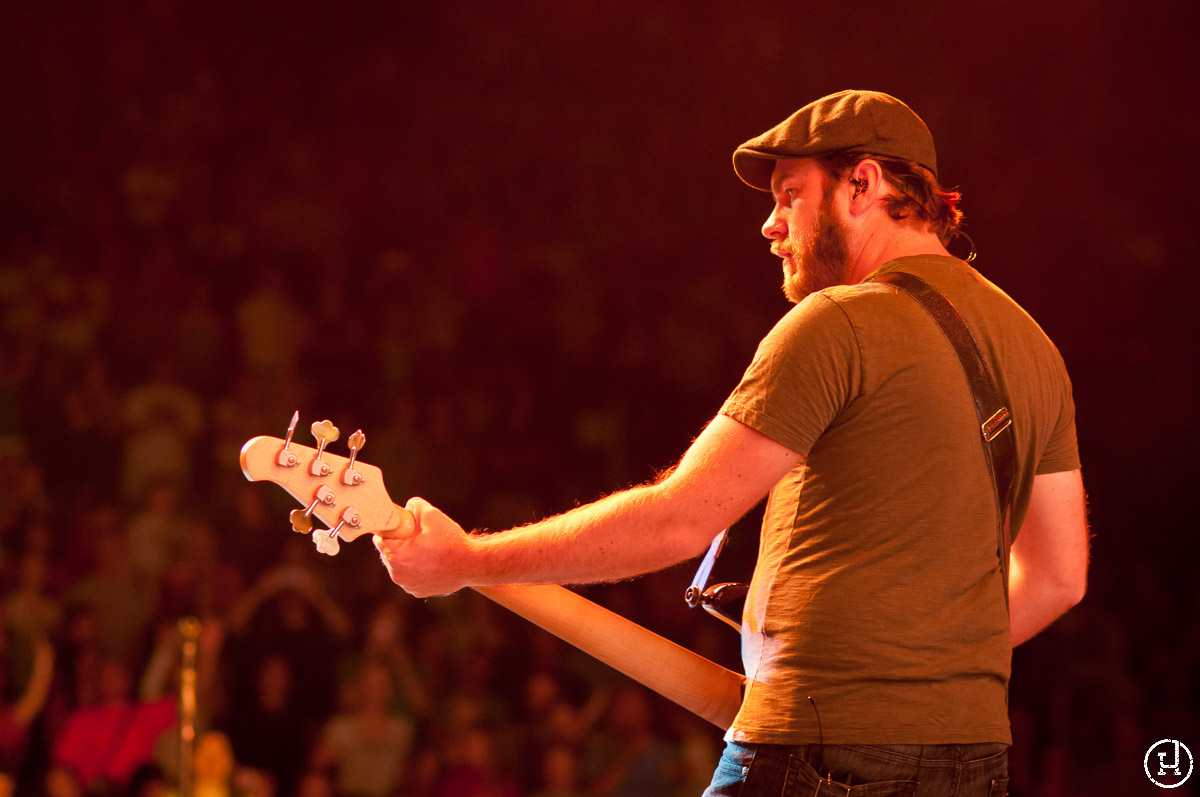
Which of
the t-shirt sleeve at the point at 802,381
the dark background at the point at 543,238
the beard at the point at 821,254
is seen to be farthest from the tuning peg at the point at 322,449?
the dark background at the point at 543,238

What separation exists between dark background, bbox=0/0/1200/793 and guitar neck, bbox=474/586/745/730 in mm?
3522

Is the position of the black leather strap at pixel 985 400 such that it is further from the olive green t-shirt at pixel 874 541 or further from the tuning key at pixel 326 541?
the tuning key at pixel 326 541

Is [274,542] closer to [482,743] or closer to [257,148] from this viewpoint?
[482,743]

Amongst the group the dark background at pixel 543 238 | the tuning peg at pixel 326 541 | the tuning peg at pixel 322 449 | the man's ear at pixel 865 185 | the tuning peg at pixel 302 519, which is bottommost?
the tuning peg at pixel 326 541

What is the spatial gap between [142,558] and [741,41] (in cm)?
500

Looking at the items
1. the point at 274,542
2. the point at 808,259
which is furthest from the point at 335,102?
the point at 808,259

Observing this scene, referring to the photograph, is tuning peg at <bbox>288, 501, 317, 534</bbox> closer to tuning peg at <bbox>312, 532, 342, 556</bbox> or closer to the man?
tuning peg at <bbox>312, 532, 342, 556</bbox>

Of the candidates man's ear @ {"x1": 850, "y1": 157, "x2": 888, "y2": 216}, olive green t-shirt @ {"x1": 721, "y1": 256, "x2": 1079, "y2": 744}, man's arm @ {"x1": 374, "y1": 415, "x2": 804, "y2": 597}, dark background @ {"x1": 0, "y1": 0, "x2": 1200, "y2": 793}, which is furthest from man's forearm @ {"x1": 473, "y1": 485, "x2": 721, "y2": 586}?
dark background @ {"x1": 0, "y1": 0, "x2": 1200, "y2": 793}

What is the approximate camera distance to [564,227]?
6.99m

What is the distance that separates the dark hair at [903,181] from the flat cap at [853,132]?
13 millimetres

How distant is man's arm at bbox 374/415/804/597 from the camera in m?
1.42

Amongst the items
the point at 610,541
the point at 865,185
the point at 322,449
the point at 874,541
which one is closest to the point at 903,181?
the point at 865,185

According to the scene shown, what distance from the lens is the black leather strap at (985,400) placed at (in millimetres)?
1499

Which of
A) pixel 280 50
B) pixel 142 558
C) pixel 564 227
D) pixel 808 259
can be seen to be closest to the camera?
pixel 808 259
